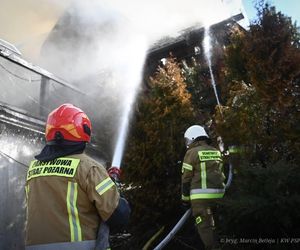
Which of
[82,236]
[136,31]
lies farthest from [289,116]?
[136,31]

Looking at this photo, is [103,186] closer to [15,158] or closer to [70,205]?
[70,205]

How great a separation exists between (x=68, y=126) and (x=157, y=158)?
3685 millimetres

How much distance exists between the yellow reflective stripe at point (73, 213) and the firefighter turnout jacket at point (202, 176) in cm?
298

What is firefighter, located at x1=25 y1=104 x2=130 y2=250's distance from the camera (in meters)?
2.96

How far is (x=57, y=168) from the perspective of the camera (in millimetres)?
3098

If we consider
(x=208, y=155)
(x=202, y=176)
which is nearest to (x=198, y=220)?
(x=202, y=176)

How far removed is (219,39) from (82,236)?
8618 mm

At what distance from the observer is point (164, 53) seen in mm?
11047

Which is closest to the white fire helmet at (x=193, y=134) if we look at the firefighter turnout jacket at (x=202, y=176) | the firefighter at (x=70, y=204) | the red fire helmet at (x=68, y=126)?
the firefighter turnout jacket at (x=202, y=176)

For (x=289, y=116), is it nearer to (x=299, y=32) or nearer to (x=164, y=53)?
(x=299, y=32)

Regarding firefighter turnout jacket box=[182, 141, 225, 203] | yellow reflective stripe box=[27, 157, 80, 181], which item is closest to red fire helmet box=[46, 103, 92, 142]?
yellow reflective stripe box=[27, 157, 80, 181]

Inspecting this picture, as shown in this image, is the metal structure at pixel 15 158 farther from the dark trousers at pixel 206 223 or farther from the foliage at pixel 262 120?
the foliage at pixel 262 120

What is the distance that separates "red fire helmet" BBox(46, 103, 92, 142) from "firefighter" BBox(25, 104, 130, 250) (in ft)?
0.43

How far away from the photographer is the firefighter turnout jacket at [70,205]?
296 centimetres
